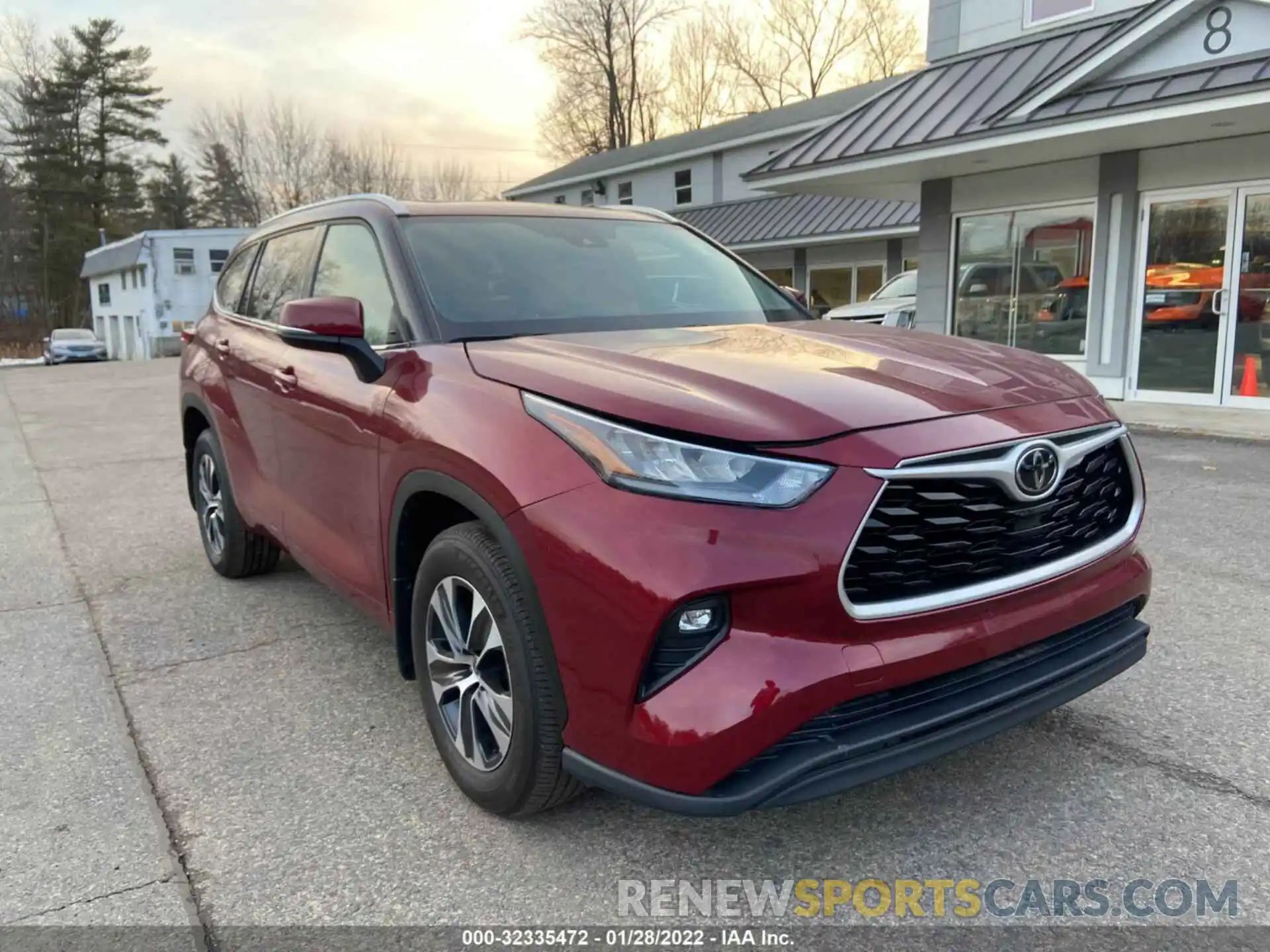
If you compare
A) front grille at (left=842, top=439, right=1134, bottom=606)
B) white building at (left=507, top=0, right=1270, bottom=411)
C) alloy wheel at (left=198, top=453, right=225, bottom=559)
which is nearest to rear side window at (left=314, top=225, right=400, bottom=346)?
alloy wheel at (left=198, top=453, right=225, bottom=559)

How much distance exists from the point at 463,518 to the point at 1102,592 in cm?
177

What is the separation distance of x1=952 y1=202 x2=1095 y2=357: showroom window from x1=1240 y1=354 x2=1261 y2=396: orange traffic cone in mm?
1869

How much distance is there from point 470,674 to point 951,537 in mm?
1326

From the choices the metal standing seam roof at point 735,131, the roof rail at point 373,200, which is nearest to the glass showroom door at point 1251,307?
the roof rail at point 373,200

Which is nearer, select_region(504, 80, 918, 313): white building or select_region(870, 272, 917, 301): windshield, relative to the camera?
select_region(870, 272, 917, 301): windshield

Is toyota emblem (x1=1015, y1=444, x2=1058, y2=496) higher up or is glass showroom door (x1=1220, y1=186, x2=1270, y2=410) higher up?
glass showroom door (x1=1220, y1=186, x2=1270, y2=410)

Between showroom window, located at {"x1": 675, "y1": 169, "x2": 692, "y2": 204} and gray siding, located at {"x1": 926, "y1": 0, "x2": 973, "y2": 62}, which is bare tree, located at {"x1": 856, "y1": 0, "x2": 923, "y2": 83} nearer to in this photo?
showroom window, located at {"x1": 675, "y1": 169, "x2": 692, "y2": 204}

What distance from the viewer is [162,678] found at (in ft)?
12.2

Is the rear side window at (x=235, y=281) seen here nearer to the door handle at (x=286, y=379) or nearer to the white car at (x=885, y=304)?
the door handle at (x=286, y=379)

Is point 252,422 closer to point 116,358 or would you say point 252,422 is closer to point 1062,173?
point 1062,173

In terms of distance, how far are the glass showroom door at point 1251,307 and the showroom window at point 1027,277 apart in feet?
5.40

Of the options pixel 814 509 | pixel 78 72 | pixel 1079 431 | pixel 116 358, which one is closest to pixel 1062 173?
pixel 1079 431

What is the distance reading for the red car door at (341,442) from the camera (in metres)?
3.04

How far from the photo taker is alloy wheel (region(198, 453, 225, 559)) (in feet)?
16.0
